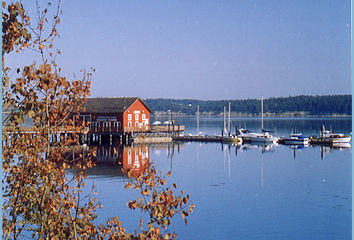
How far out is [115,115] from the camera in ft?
182

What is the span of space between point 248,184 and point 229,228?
11.3 metres

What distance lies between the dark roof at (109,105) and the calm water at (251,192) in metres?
9.12

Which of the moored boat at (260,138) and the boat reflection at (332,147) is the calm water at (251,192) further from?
the moored boat at (260,138)

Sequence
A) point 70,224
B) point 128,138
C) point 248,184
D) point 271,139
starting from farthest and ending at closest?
point 271,139 < point 128,138 < point 248,184 < point 70,224

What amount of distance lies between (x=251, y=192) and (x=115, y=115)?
3107 cm

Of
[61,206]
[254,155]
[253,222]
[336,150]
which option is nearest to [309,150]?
[336,150]

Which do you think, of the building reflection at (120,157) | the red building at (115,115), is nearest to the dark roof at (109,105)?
the red building at (115,115)

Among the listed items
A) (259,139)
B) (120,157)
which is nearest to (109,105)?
(259,139)

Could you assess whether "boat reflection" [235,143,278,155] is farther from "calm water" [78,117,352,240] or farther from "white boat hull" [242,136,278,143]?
"calm water" [78,117,352,240]

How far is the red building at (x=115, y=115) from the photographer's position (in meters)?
55.1

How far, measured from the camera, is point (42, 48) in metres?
4.98

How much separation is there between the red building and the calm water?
318 inches

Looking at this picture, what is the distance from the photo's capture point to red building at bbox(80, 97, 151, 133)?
55.1 metres

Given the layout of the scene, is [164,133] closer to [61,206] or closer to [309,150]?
[309,150]
